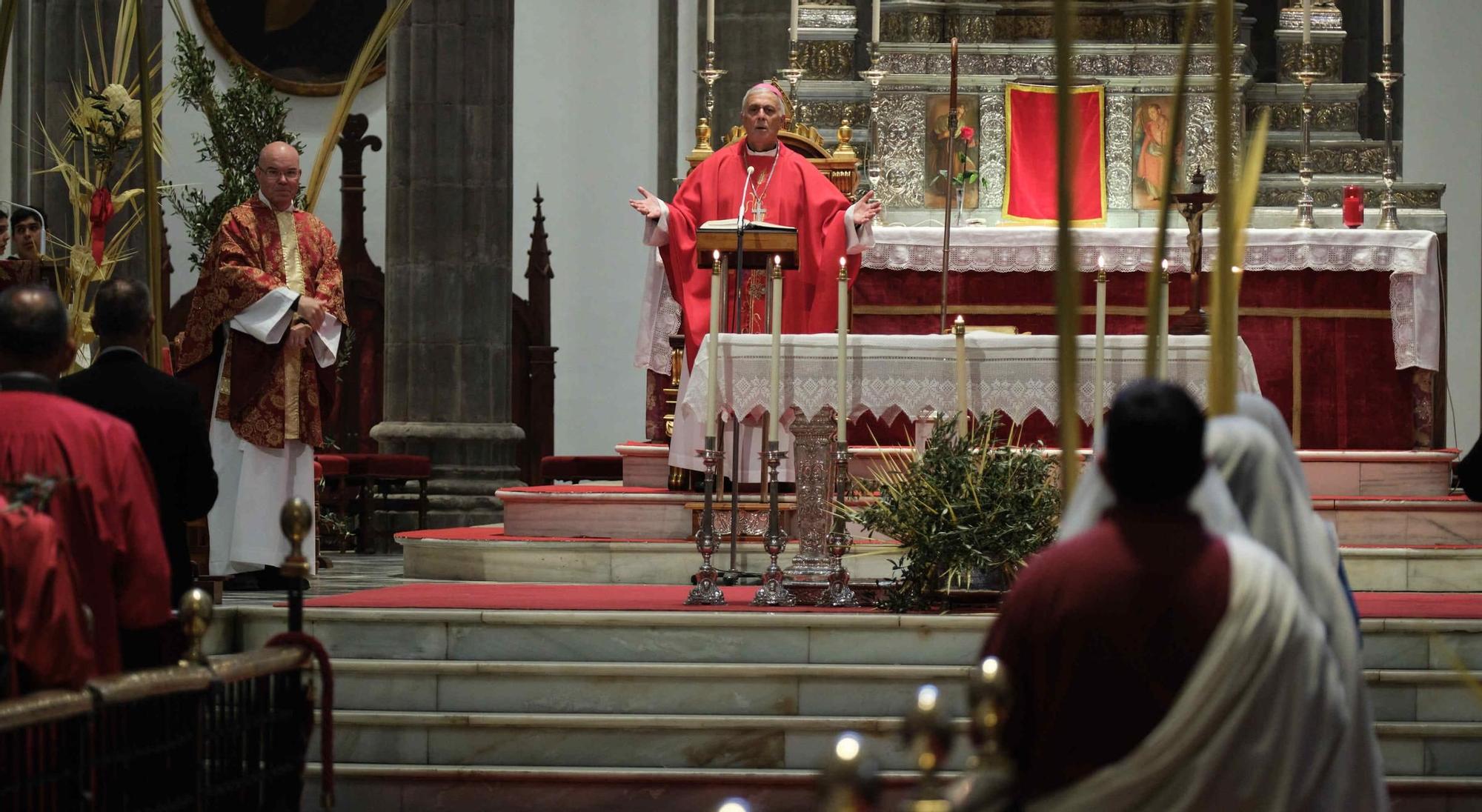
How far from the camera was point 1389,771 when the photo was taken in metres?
5.69

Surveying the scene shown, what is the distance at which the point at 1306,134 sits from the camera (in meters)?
10.4

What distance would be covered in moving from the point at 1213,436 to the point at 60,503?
6.57 feet

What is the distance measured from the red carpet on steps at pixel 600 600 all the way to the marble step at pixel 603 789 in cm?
69

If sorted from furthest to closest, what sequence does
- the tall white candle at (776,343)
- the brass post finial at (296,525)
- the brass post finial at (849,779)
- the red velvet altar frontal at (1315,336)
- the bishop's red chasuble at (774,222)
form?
the red velvet altar frontal at (1315,336) → the bishop's red chasuble at (774,222) → the tall white candle at (776,343) → the brass post finial at (296,525) → the brass post finial at (849,779)

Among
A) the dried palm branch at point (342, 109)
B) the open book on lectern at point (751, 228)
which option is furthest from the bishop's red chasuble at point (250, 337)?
the open book on lectern at point (751, 228)

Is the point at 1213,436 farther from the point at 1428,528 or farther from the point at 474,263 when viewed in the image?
the point at 474,263

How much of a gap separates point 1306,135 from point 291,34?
31.4ft

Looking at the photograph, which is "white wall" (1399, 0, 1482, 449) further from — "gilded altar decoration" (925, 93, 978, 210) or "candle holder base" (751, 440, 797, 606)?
"candle holder base" (751, 440, 797, 606)

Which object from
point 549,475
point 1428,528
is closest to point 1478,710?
point 1428,528

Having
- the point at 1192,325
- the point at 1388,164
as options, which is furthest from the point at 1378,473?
the point at 1388,164

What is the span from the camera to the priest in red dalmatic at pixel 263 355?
779 cm

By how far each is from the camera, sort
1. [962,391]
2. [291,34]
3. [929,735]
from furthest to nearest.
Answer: [291,34]
[962,391]
[929,735]

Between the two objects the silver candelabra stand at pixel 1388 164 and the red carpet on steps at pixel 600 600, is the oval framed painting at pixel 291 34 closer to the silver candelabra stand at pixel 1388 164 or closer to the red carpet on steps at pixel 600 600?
the silver candelabra stand at pixel 1388 164

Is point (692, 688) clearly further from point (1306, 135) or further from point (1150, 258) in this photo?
point (1306, 135)
